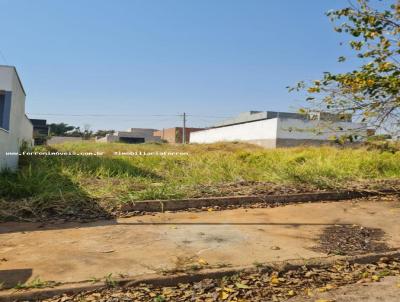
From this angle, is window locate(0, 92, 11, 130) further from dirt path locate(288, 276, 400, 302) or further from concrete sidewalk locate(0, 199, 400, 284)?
dirt path locate(288, 276, 400, 302)

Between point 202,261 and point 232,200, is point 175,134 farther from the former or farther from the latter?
point 202,261

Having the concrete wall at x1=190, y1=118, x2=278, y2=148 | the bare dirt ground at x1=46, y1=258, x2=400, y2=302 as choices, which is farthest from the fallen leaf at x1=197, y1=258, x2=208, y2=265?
the concrete wall at x1=190, y1=118, x2=278, y2=148

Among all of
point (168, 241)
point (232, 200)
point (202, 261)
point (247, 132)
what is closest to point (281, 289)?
point (202, 261)

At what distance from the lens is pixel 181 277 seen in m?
3.42

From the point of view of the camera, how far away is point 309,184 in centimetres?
791

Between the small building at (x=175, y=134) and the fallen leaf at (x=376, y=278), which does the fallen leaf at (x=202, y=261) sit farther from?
the small building at (x=175, y=134)

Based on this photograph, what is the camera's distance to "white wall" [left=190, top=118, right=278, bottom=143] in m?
37.6

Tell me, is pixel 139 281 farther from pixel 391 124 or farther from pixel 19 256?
pixel 391 124

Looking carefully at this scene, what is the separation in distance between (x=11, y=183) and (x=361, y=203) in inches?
255

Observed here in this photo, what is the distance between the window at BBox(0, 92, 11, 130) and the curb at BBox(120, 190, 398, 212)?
6.42 metres

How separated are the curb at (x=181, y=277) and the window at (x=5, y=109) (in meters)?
8.79

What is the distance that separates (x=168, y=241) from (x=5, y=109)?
8.41 m

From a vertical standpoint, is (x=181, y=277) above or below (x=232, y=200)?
below

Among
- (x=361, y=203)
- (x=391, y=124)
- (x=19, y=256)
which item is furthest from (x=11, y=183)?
(x=391, y=124)
